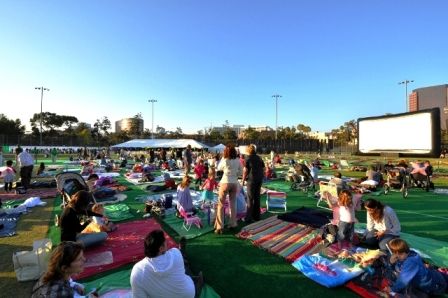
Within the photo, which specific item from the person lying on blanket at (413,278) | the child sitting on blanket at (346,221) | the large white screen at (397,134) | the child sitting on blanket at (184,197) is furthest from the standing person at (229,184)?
the large white screen at (397,134)

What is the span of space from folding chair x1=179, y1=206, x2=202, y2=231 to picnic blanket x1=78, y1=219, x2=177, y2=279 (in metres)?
0.64

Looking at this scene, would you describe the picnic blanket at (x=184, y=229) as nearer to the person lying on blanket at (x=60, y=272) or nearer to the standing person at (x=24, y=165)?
the person lying on blanket at (x=60, y=272)

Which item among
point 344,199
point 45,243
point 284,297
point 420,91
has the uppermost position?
point 420,91

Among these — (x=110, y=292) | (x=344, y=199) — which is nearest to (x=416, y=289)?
(x=344, y=199)

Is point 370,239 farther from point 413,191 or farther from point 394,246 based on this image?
point 413,191

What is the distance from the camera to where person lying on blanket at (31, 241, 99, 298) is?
250 cm

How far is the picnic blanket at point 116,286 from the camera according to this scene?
3.78m

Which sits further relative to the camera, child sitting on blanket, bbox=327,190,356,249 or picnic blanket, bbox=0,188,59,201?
picnic blanket, bbox=0,188,59,201

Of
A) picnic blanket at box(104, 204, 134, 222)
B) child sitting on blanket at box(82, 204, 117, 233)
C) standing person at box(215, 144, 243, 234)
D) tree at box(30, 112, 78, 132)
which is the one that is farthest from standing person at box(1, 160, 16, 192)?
tree at box(30, 112, 78, 132)

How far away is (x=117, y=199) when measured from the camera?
1030 cm

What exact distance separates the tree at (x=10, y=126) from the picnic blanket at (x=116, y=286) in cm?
7425

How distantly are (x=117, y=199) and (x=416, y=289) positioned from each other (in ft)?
30.1

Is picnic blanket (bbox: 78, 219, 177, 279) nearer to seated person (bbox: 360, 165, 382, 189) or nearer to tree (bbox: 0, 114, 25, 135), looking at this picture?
seated person (bbox: 360, 165, 382, 189)

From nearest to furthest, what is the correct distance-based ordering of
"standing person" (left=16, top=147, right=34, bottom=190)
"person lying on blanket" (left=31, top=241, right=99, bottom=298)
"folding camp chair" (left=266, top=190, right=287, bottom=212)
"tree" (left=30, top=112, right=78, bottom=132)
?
1. "person lying on blanket" (left=31, top=241, right=99, bottom=298)
2. "folding camp chair" (left=266, top=190, right=287, bottom=212)
3. "standing person" (left=16, top=147, right=34, bottom=190)
4. "tree" (left=30, top=112, right=78, bottom=132)
